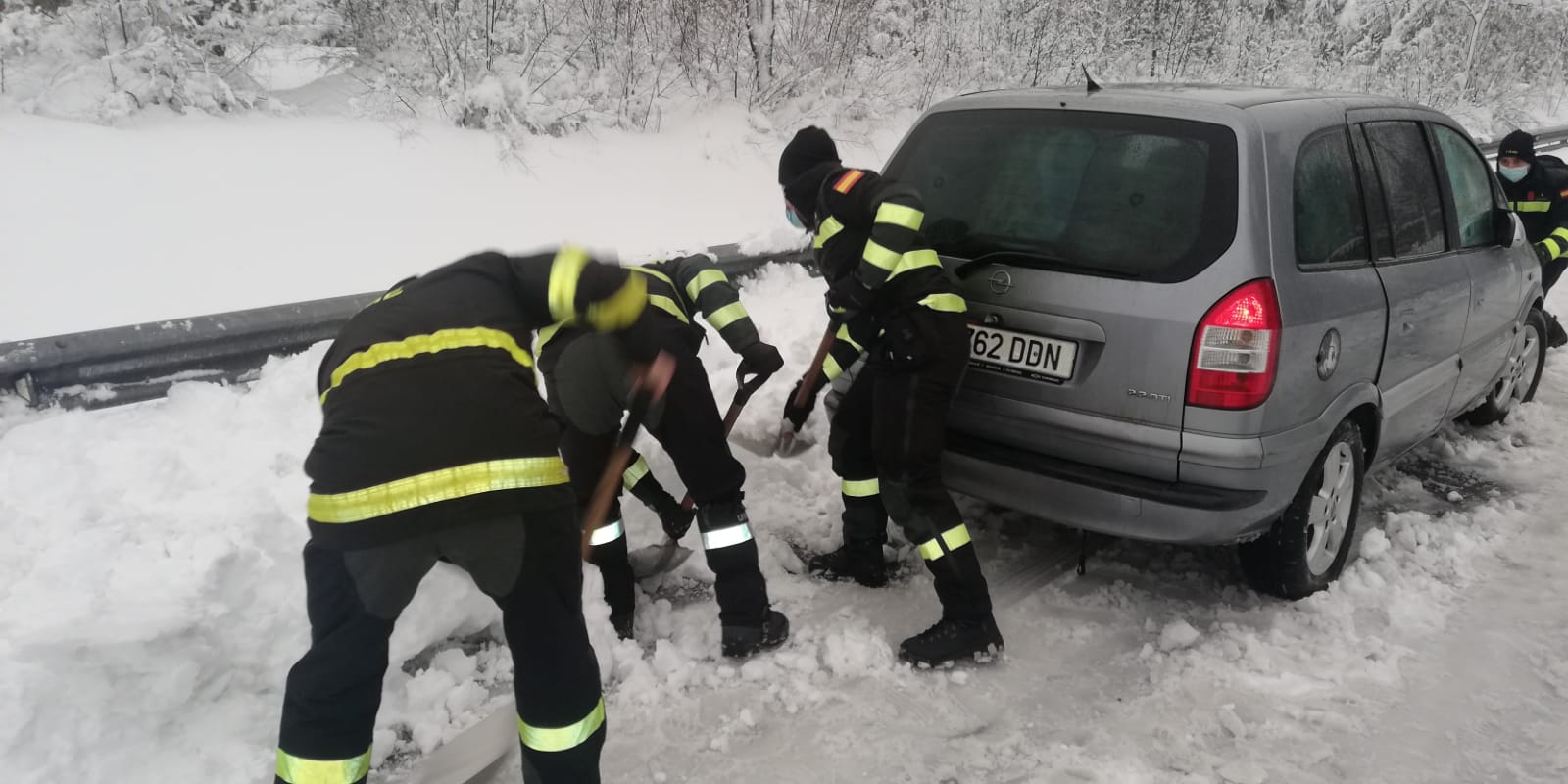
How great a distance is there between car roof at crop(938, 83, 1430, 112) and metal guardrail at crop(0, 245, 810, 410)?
2.93 m

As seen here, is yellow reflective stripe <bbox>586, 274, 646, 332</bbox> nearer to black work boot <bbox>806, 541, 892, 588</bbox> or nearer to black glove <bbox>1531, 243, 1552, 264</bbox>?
black work boot <bbox>806, 541, 892, 588</bbox>

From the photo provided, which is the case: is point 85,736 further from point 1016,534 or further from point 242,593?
point 1016,534

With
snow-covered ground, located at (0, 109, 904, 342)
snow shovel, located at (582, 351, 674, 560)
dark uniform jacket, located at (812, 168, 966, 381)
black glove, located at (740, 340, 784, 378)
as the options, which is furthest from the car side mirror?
snow shovel, located at (582, 351, 674, 560)

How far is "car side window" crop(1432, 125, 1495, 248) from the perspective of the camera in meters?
4.30

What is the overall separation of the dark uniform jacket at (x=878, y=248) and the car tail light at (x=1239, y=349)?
2.53 feet

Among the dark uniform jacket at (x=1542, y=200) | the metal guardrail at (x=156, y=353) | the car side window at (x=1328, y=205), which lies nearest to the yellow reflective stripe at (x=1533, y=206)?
the dark uniform jacket at (x=1542, y=200)

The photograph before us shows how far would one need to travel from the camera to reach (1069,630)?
3.54 m

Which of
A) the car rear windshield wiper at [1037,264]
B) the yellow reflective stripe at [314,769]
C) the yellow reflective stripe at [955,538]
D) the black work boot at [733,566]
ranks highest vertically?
the car rear windshield wiper at [1037,264]

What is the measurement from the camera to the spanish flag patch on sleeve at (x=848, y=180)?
3350 mm

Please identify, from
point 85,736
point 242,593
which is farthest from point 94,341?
point 85,736

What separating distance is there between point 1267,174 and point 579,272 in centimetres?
223

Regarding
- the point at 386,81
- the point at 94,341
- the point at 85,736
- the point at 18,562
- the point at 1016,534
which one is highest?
the point at 386,81

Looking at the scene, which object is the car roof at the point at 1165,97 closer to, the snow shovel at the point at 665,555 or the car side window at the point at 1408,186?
the car side window at the point at 1408,186

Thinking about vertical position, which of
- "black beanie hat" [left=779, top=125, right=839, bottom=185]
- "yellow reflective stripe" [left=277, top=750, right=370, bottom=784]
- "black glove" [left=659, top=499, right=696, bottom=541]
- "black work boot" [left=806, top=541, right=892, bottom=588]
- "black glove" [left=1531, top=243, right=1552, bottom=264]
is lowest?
"black work boot" [left=806, top=541, right=892, bottom=588]
